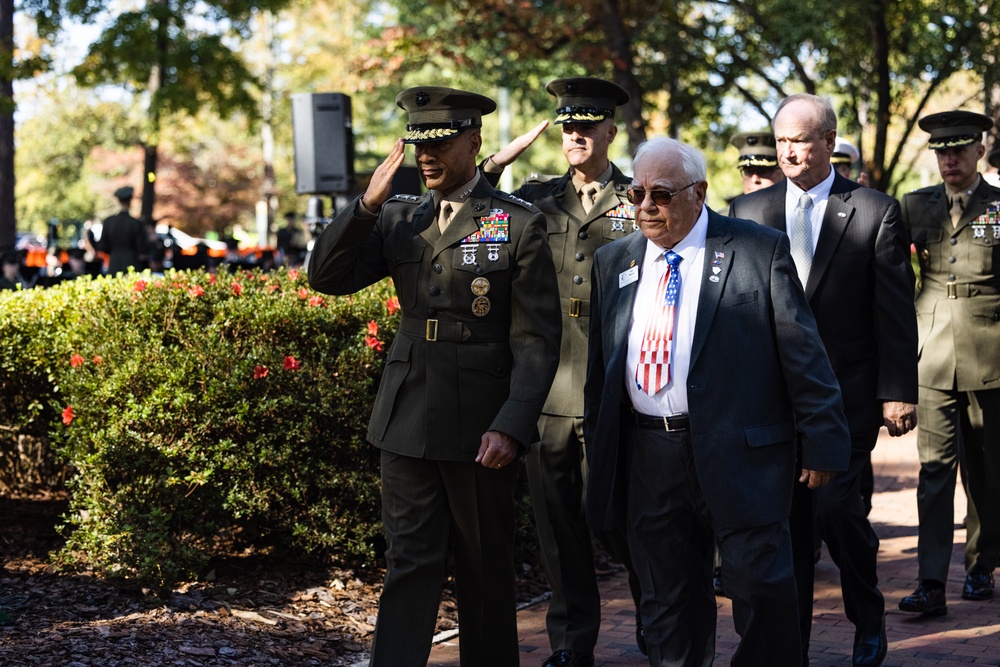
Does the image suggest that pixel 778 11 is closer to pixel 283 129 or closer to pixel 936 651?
pixel 936 651

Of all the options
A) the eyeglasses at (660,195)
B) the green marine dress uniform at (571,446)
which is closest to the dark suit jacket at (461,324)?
the eyeglasses at (660,195)

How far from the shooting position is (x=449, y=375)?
14.4ft

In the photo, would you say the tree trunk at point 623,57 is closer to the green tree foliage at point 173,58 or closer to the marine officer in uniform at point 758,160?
the green tree foliage at point 173,58

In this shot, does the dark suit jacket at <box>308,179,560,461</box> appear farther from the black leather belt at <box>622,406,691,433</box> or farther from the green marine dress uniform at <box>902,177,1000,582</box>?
the green marine dress uniform at <box>902,177,1000,582</box>

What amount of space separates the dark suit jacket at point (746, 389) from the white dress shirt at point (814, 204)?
1.16 metres

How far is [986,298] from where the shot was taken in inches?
259

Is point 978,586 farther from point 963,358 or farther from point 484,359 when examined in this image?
point 484,359

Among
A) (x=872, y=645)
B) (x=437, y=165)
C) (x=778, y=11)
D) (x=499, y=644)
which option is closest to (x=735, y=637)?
(x=872, y=645)

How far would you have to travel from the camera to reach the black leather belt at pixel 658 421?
3949 mm

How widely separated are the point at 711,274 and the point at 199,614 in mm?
2790

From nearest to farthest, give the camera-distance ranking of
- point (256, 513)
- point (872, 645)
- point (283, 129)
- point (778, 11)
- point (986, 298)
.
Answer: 1. point (872, 645)
2. point (256, 513)
3. point (986, 298)
4. point (778, 11)
5. point (283, 129)

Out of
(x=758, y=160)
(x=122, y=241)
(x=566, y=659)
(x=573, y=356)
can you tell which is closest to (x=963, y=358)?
(x=758, y=160)

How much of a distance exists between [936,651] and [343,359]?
2958mm

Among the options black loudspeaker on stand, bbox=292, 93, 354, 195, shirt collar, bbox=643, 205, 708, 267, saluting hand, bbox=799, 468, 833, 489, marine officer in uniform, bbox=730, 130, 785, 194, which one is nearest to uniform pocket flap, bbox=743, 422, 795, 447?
saluting hand, bbox=799, 468, 833, 489
